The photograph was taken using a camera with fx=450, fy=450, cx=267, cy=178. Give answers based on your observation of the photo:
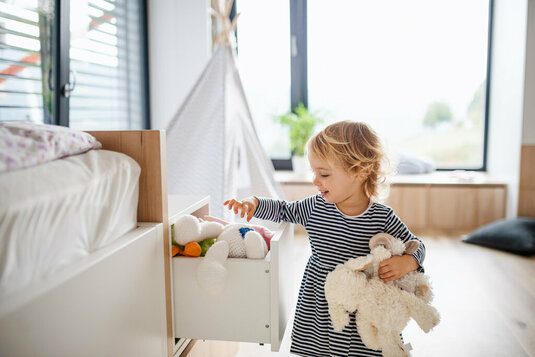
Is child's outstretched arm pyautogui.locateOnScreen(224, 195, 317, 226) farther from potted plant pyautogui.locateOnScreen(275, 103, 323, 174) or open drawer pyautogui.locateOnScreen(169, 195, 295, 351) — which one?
potted plant pyautogui.locateOnScreen(275, 103, 323, 174)

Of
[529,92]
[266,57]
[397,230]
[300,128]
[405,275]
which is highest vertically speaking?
[266,57]

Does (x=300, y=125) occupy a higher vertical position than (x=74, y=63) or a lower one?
lower

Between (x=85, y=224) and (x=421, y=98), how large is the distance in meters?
3.48

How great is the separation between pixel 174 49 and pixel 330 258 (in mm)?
2844

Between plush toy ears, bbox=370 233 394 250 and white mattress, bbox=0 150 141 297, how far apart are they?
1.91 ft

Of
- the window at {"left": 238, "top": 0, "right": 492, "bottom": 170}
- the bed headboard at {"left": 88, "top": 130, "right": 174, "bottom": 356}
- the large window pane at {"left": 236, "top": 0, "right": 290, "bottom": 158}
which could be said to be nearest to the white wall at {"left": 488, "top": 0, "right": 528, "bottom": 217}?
the window at {"left": 238, "top": 0, "right": 492, "bottom": 170}

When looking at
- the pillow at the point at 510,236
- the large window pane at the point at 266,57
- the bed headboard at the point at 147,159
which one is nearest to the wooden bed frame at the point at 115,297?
the bed headboard at the point at 147,159

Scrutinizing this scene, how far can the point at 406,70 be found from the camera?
3803 mm

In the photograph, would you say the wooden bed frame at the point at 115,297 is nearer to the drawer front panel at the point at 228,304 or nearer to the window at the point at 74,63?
the drawer front panel at the point at 228,304

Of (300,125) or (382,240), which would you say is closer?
(382,240)

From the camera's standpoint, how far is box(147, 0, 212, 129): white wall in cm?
351

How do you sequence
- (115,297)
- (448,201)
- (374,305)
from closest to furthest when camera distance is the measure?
(115,297) < (374,305) < (448,201)

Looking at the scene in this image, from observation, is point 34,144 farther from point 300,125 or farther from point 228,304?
point 300,125

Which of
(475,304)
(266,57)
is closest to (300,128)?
(266,57)
